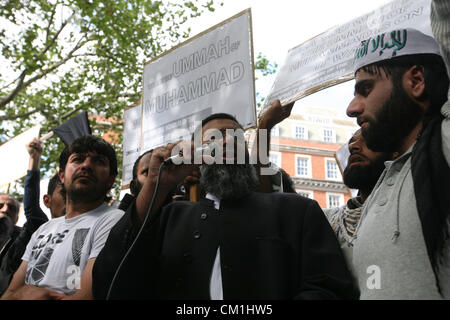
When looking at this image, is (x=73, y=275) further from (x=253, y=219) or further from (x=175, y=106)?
(x=175, y=106)

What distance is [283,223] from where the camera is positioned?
7.36 feet

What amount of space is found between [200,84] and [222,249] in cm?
196

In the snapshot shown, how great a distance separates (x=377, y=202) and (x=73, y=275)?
64.0 inches

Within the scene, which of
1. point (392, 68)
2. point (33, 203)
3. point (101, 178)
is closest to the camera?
point (392, 68)

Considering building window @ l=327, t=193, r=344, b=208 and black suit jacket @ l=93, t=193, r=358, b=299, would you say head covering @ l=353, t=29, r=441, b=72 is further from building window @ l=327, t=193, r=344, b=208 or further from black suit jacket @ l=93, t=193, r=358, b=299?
building window @ l=327, t=193, r=344, b=208

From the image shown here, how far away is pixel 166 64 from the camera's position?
4238mm

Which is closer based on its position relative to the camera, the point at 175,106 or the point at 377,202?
the point at 377,202

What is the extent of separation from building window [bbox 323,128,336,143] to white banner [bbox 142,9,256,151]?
142ft

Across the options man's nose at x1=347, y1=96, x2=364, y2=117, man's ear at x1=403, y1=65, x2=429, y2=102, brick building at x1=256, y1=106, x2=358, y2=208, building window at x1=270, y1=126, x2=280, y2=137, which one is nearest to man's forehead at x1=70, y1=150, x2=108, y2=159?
building window at x1=270, y1=126, x2=280, y2=137

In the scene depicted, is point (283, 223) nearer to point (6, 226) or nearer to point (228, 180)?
point (228, 180)

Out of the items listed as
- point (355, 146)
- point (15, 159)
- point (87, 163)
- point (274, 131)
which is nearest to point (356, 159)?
point (355, 146)

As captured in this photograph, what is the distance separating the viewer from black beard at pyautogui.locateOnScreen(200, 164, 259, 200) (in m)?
2.47

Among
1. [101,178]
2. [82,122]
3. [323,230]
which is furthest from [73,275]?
[82,122]

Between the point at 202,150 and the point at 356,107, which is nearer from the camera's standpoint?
the point at 356,107
